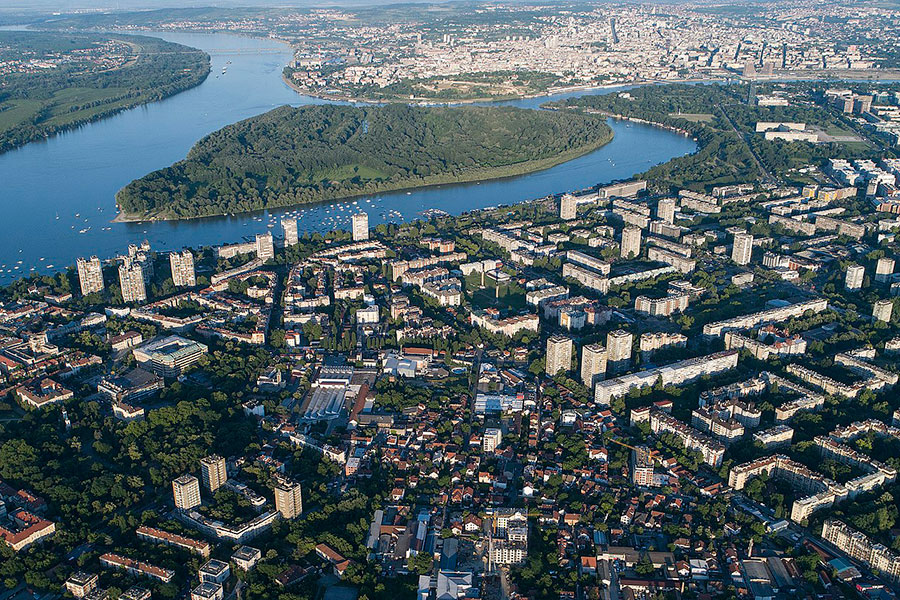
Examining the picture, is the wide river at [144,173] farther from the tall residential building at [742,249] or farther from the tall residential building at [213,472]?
the tall residential building at [213,472]

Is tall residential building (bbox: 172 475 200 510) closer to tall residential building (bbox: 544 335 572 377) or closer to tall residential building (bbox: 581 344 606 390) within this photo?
tall residential building (bbox: 544 335 572 377)

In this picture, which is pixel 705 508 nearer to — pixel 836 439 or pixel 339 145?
pixel 836 439

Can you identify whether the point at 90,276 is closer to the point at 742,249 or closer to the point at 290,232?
the point at 290,232

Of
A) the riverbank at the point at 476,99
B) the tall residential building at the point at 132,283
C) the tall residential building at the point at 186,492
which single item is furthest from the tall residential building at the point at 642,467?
the riverbank at the point at 476,99

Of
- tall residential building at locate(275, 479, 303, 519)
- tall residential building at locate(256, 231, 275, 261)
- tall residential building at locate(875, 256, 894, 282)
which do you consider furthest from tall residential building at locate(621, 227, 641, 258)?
tall residential building at locate(275, 479, 303, 519)

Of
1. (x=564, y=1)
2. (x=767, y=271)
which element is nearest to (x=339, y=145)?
(x=767, y=271)

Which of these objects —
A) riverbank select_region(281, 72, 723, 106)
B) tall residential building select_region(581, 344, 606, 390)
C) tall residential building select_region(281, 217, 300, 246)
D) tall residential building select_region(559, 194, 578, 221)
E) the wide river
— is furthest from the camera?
riverbank select_region(281, 72, 723, 106)
